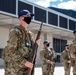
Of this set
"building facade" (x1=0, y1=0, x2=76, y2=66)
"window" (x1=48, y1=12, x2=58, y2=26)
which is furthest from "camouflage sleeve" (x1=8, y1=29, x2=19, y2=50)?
"window" (x1=48, y1=12, x2=58, y2=26)

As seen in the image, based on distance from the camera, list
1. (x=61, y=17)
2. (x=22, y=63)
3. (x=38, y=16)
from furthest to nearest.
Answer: (x=61, y=17) < (x=38, y=16) < (x=22, y=63)

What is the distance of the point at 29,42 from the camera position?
4.07 meters

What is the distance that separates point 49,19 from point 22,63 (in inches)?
918

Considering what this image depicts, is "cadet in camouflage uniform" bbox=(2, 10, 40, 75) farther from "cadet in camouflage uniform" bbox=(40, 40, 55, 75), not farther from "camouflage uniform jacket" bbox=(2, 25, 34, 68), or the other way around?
"cadet in camouflage uniform" bbox=(40, 40, 55, 75)

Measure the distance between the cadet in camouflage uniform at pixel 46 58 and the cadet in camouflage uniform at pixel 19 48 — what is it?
16.7 ft

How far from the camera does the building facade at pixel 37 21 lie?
20.9 meters

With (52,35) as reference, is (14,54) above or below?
below

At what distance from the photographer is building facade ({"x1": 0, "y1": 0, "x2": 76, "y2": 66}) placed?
20938mm

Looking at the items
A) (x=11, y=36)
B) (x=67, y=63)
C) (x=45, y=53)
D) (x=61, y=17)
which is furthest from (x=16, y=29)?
(x=61, y=17)

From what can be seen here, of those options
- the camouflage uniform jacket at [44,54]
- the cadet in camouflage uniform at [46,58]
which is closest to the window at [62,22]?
the cadet in camouflage uniform at [46,58]

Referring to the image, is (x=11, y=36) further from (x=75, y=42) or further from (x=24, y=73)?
(x=75, y=42)

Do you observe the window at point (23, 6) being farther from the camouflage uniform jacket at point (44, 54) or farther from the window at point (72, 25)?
the camouflage uniform jacket at point (44, 54)

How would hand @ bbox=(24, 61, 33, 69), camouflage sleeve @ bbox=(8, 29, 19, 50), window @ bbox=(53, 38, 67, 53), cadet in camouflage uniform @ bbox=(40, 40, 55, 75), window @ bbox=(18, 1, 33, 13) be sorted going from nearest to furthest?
1. hand @ bbox=(24, 61, 33, 69)
2. camouflage sleeve @ bbox=(8, 29, 19, 50)
3. cadet in camouflage uniform @ bbox=(40, 40, 55, 75)
4. window @ bbox=(18, 1, 33, 13)
5. window @ bbox=(53, 38, 67, 53)

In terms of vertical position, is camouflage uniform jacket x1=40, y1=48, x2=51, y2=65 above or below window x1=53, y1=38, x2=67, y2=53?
below
